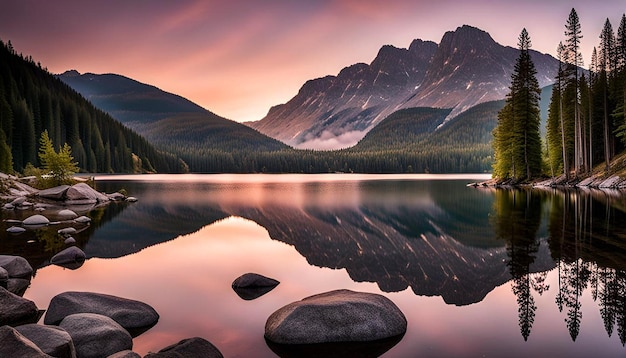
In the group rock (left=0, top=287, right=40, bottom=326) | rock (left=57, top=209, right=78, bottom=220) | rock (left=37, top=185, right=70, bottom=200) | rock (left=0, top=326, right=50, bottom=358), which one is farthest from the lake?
rock (left=37, top=185, right=70, bottom=200)

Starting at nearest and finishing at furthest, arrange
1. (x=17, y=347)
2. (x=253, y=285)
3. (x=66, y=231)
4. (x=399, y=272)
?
(x=17, y=347), (x=253, y=285), (x=399, y=272), (x=66, y=231)

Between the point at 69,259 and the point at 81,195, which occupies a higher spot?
the point at 81,195

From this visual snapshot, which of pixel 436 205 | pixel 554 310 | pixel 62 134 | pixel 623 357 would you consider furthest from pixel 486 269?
pixel 62 134

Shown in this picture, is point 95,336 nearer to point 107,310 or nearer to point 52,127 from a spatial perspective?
point 107,310

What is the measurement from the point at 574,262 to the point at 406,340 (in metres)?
10.9

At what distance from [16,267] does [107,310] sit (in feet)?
25.5

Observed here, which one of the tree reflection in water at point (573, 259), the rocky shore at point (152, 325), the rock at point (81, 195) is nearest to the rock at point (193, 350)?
the rocky shore at point (152, 325)

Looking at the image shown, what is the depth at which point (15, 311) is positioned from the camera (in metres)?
11.5

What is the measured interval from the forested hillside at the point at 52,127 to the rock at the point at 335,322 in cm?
8089

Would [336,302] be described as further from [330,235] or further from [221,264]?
[330,235]

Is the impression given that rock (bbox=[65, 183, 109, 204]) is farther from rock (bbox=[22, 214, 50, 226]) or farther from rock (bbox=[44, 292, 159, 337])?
rock (bbox=[44, 292, 159, 337])

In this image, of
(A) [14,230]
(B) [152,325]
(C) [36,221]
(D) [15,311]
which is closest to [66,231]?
(A) [14,230]

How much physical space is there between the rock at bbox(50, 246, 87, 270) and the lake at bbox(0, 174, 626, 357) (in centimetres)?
47

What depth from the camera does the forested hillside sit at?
106438mm
